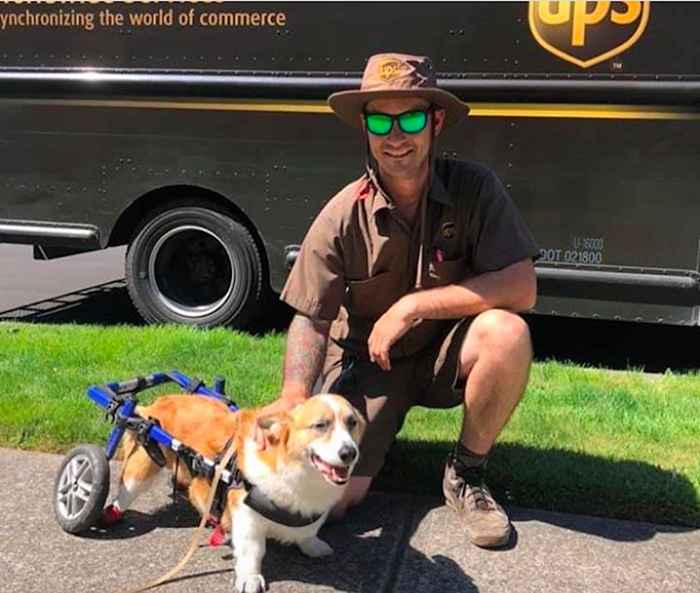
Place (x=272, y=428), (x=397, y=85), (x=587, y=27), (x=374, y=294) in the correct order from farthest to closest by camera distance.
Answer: (x=587, y=27) → (x=374, y=294) → (x=397, y=85) → (x=272, y=428)

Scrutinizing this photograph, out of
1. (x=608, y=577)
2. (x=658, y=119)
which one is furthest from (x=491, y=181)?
(x=658, y=119)

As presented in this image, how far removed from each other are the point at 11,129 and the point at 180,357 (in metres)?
1.95

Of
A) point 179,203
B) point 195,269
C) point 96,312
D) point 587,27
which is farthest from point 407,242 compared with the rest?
point 96,312

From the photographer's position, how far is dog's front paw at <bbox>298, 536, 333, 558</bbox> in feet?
9.47

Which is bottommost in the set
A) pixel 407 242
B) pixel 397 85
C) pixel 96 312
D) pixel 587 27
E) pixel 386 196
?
pixel 96 312

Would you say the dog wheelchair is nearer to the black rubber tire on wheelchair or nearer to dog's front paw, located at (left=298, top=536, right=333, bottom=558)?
the black rubber tire on wheelchair

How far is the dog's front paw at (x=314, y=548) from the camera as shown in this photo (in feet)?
9.47

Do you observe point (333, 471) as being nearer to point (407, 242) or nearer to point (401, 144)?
point (407, 242)

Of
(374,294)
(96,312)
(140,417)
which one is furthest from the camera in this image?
(96,312)

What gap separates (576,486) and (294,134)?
8.98 feet

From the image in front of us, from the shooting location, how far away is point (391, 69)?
9.48 feet

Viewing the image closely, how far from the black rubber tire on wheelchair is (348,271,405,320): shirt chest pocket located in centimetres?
103

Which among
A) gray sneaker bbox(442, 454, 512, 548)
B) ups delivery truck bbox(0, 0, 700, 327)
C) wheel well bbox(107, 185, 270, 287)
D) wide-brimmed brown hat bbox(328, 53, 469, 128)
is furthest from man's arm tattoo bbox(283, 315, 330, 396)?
wheel well bbox(107, 185, 270, 287)

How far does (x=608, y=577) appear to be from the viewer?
2820 millimetres
